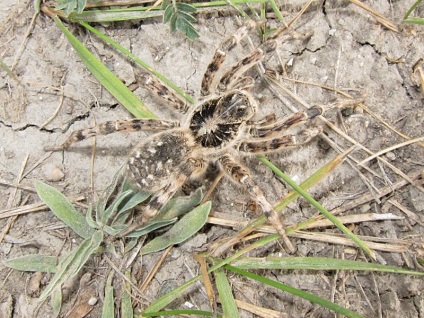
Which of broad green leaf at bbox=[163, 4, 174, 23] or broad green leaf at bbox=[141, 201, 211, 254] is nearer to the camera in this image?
broad green leaf at bbox=[141, 201, 211, 254]

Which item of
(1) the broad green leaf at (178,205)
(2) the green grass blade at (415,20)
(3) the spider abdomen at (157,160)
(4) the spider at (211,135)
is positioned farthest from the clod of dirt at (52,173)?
(2) the green grass blade at (415,20)

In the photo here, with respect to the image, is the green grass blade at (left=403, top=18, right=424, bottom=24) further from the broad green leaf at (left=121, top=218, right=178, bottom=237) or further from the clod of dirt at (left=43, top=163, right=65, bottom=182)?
the clod of dirt at (left=43, top=163, right=65, bottom=182)

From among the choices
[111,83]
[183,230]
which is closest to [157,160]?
[183,230]

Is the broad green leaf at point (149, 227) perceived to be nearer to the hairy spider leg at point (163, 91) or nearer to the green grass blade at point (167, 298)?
the green grass blade at point (167, 298)

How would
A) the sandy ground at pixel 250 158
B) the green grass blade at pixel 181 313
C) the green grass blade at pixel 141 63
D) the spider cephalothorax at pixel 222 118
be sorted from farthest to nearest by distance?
the green grass blade at pixel 141 63 < the spider cephalothorax at pixel 222 118 < the sandy ground at pixel 250 158 < the green grass blade at pixel 181 313

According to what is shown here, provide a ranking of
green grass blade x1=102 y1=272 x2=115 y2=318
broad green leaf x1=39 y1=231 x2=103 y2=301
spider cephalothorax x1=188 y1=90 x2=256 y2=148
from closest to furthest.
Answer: broad green leaf x1=39 y1=231 x2=103 y2=301 < green grass blade x1=102 y1=272 x2=115 y2=318 < spider cephalothorax x1=188 y1=90 x2=256 y2=148

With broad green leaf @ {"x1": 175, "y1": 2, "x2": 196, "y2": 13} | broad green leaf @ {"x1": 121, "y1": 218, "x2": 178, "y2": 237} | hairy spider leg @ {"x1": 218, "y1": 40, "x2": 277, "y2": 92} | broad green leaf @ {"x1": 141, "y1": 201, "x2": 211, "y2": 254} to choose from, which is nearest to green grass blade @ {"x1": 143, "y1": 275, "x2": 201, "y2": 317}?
broad green leaf @ {"x1": 141, "y1": 201, "x2": 211, "y2": 254}
